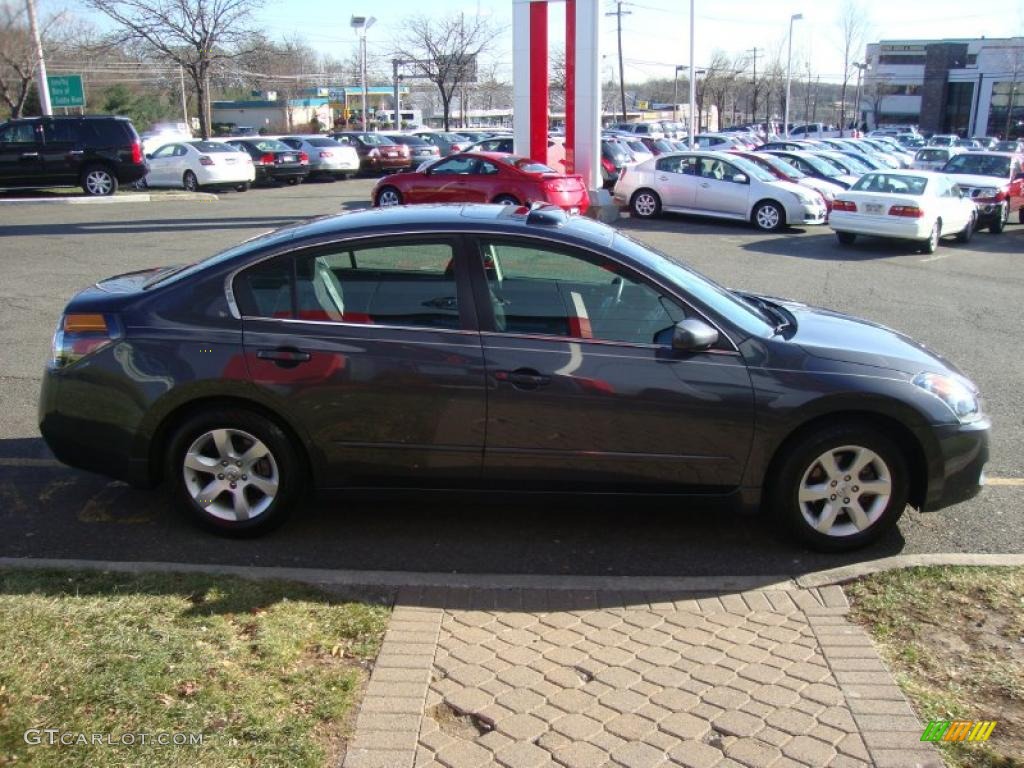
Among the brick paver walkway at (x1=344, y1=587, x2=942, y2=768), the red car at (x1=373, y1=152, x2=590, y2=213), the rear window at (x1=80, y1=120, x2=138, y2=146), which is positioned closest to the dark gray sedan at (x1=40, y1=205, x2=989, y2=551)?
the brick paver walkway at (x1=344, y1=587, x2=942, y2=768)

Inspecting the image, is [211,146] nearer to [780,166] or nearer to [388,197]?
[388,197]

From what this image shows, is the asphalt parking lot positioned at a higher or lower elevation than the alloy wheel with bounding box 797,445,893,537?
lower

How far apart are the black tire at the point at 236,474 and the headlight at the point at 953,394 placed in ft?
10.2

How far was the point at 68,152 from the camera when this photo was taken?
2228cm

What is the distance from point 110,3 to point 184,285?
2983 centimetres

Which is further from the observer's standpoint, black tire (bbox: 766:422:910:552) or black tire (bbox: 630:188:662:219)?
black tire (bbox: 630:188:662:219)

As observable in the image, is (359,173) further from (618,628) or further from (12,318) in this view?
(618,628)

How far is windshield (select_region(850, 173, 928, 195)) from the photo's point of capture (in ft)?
56.8

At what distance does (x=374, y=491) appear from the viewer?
15.5 feet

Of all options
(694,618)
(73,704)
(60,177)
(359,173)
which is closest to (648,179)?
(60,177)

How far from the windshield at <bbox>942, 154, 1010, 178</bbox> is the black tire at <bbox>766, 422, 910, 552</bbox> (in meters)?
21.2

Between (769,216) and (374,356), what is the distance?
54.7 feet

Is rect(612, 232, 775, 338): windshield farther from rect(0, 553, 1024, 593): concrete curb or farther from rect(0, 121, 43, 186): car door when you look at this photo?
rect(0, 121, 43, 186): car door

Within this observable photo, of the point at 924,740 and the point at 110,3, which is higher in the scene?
the point at 110,3
